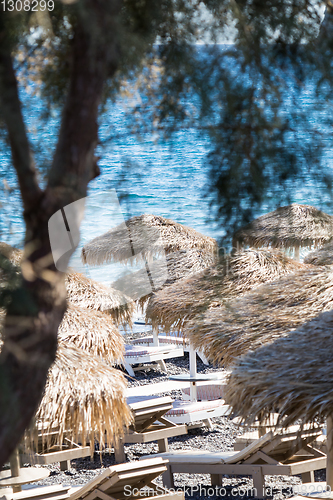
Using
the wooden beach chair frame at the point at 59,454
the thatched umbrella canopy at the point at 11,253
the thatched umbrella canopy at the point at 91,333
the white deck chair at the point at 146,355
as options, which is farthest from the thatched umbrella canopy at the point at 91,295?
the thatched umbrella canopy at the point at 11,253

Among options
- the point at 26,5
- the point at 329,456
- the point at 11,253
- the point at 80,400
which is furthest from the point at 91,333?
the point at 26,5

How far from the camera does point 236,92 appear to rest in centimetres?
200

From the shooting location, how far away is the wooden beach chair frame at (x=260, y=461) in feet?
17.5

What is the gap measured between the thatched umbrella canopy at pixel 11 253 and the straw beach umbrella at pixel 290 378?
2.60 metres

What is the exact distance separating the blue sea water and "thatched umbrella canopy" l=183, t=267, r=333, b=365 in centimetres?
293

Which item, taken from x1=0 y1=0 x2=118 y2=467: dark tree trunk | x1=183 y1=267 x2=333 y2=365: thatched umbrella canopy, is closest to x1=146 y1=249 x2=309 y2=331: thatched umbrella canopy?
x1=183 y1=267 x2=333 y2=365: thatched umbrella canopy

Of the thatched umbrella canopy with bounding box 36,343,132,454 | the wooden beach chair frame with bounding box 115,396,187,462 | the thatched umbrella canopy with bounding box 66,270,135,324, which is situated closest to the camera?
the thatched umbrella canopy with bounding box 36,343,132,454

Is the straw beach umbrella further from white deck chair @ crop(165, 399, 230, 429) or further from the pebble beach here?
white deck chair @ crop(165, 399, 230, 429)

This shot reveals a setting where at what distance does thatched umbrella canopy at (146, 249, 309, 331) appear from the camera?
6988 mm

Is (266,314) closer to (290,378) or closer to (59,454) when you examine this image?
(290,378)

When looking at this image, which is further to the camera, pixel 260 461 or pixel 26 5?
pixel 260 461

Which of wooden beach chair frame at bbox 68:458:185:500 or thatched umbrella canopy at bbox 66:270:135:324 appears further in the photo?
thatched umbrella canopy at bbox 66:270:135:324

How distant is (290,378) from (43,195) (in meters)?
2.73

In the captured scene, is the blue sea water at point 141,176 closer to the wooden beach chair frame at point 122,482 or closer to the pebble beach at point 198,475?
the pebble beach at point 198,475
